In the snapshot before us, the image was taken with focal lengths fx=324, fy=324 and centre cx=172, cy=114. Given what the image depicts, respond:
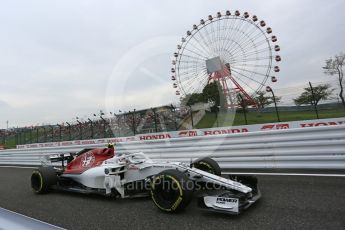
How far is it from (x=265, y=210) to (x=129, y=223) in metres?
1.74

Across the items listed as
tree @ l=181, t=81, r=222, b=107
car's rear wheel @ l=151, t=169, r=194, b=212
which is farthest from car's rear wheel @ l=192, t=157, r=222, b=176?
tree @ l=181, t=81, r=222, b=107

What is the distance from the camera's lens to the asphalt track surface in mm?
3703

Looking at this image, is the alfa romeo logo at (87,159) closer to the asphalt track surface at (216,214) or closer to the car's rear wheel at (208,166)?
the asphalt track surface at (216,214)

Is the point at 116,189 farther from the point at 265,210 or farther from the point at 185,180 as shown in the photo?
the point at 265,210

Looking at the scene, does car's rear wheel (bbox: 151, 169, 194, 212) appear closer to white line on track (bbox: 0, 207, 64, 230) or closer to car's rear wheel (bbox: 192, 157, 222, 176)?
car's rear wheel (bbox: 192, 157, 222, 176)

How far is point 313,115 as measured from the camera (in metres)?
13.7

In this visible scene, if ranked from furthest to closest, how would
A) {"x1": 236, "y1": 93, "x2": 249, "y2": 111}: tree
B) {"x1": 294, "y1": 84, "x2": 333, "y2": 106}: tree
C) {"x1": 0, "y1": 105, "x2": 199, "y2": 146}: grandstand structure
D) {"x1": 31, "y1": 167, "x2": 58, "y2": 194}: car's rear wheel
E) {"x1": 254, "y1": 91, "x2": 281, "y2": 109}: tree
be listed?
{"x1": 0, "y1": 105, "x2": 199, "y2": 146}: grandstand structure
{"x1": 236, "y1": 93, "x2": 249, "y2": 111}: tree
{"x1": 254, "y1": 91, "x2": 281, "y2": 109}: tree
{"x1": 294, "y1": 84, "x2": 333, "y2": 106}: tree
{"x1": 31, "y1": 167, "x2": 58, "y2": 194}: car's rear wheel

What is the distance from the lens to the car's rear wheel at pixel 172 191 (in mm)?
4176

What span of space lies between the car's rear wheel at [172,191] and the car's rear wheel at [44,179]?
285cm

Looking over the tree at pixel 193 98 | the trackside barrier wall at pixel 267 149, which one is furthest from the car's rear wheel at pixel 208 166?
the tree at pixel 193 98

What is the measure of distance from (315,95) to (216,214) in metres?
10.4

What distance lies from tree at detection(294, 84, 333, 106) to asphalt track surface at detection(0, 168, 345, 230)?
7298 mm

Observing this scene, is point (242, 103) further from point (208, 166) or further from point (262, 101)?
point (208, 166)

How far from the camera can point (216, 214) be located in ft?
13.7
